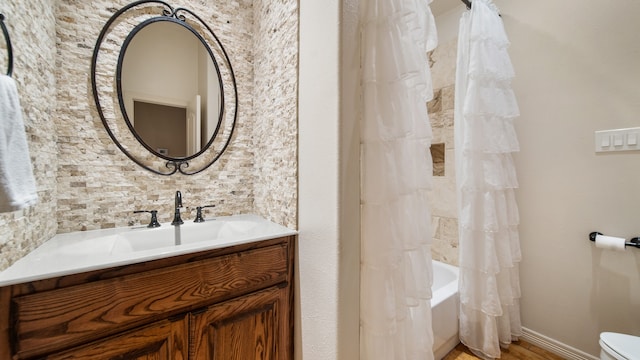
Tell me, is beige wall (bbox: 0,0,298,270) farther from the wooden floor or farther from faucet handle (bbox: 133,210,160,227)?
the wooden floor

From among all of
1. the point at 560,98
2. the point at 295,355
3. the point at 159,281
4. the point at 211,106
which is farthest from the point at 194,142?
the point at 560,98

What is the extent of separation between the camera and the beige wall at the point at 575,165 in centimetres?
127

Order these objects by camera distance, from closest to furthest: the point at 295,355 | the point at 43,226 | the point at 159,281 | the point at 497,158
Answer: the point at 159,281
the point at 43,226
the point at 295,355
the point at 497,158

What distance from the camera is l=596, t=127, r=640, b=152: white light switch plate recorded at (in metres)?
1.23

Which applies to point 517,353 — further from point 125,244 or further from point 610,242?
point 125,244

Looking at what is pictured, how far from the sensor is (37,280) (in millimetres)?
616

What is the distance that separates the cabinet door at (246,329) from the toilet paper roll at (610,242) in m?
1.74

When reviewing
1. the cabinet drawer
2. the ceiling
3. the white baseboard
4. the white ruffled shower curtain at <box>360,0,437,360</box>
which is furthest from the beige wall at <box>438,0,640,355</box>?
the cabinet drawer

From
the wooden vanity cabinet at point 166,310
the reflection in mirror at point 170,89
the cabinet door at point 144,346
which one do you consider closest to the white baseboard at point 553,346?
the wooden vanity cabinet at point 166,310

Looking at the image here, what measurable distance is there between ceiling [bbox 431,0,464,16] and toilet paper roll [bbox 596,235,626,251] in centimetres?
197

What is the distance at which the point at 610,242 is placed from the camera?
49.5 inches

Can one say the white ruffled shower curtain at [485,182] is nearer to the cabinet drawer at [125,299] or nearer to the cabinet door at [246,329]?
the cabinet door at [246,329]

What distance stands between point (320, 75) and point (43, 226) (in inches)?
48.9

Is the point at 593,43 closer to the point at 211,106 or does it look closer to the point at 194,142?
the point at 211,106
